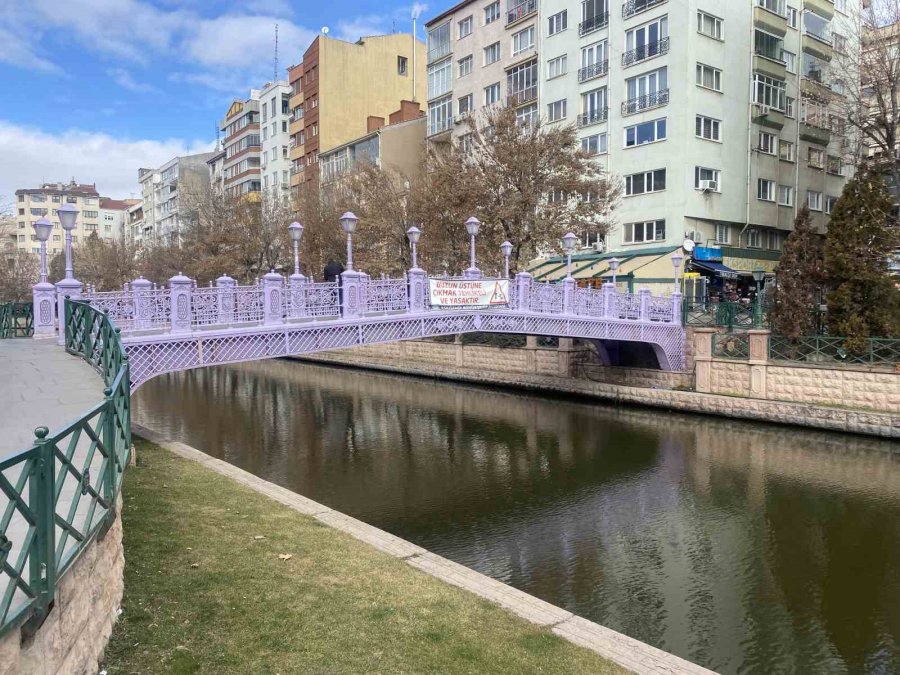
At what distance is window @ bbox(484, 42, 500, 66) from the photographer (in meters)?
41.2

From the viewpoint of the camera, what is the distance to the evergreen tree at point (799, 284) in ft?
71.8

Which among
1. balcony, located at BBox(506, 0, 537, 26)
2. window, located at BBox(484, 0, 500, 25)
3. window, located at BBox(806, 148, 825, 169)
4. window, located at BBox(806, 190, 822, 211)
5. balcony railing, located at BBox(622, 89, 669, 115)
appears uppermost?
window, located at BBox(484, 0, 500, 25)

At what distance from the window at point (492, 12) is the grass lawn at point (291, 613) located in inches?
1579

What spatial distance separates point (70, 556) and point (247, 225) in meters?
37.5

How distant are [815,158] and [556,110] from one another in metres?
15.0

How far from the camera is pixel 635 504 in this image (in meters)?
13.5

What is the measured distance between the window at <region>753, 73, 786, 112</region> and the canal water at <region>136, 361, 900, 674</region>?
2050 centimetres

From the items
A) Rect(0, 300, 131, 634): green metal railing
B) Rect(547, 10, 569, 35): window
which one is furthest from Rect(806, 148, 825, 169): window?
Rect(0, 300, 131, 634): green metal railing

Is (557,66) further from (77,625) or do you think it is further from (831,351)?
(77,625)

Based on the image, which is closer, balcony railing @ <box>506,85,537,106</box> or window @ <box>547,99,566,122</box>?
window @ <box>547,99,566,122</box>

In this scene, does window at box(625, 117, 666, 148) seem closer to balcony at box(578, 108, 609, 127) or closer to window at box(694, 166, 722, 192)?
balcony at box(578, 108, 609, 127)

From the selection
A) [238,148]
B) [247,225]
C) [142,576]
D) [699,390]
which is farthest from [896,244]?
[238,148]

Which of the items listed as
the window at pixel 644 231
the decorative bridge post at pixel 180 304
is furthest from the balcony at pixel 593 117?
the decorative bridge post at pixel 180 304

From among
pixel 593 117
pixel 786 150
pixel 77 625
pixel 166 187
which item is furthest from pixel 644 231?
pixel 166 187
